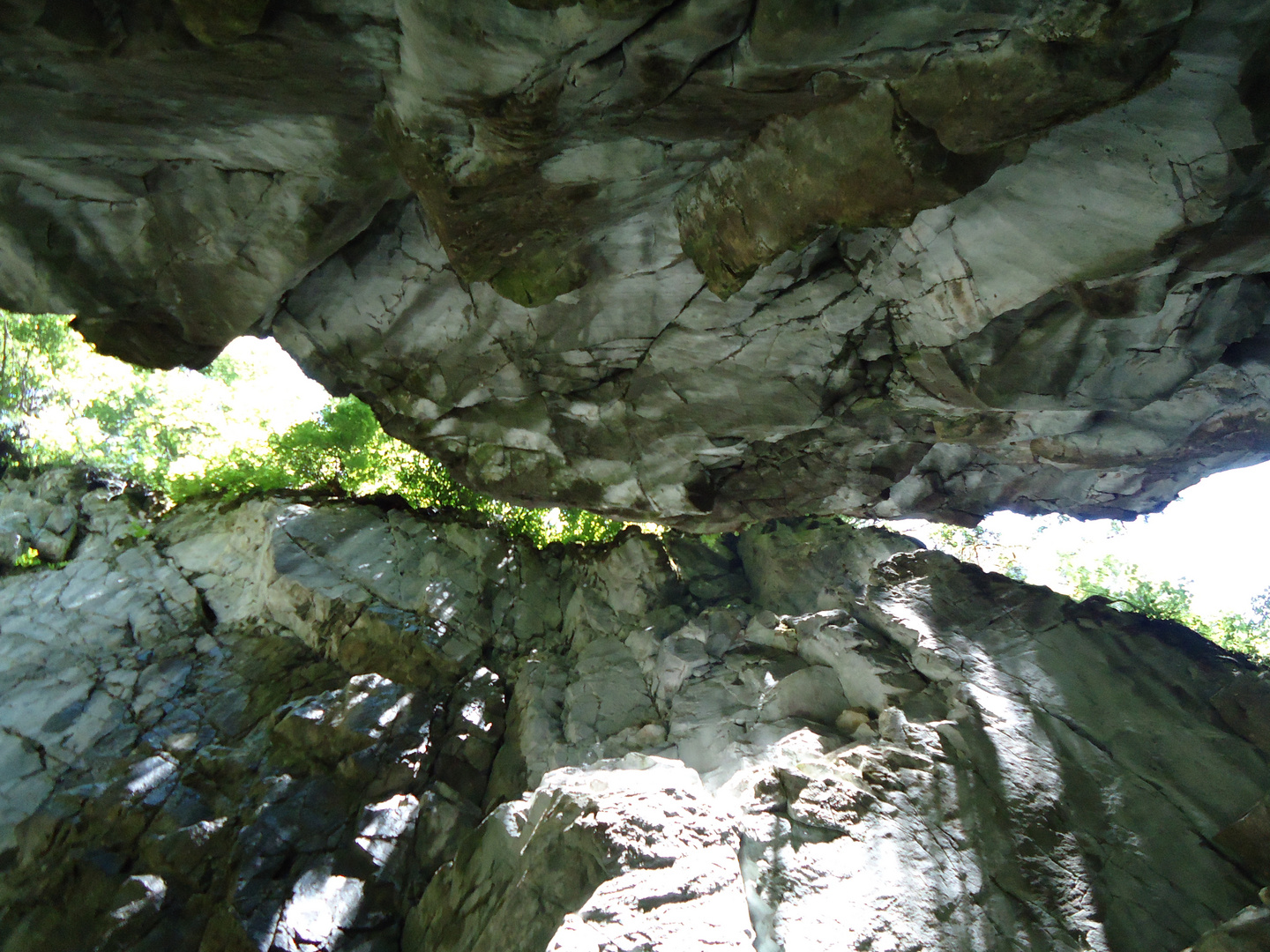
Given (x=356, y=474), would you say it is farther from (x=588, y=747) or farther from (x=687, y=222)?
(x=687, y=222)

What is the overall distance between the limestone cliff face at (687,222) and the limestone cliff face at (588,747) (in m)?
2.53

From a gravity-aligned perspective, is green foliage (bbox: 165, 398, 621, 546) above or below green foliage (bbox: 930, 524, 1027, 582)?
below

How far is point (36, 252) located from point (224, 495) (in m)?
7.12

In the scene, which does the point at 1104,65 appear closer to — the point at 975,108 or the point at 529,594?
the point at 975,108

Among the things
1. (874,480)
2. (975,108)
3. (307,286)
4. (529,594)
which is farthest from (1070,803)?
(307,286)

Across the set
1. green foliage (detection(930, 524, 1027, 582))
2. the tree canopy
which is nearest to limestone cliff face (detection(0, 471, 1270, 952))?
the tree canopy

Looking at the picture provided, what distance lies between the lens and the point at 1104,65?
3.31 meters

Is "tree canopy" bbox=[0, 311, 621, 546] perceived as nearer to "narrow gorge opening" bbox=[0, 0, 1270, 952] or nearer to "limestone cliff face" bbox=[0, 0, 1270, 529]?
"narrow gorge opening" bbox=[0, 0, 1270, 952]

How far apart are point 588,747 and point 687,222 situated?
7125 mm

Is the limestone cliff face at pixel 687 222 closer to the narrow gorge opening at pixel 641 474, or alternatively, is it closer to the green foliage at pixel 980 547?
the narrow gorge opening at pixel 641 474

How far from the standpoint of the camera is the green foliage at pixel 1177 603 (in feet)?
37.5

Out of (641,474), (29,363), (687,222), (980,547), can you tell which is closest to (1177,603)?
(980,547)

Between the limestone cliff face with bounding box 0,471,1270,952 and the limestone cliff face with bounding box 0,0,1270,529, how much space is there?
99.8 inches

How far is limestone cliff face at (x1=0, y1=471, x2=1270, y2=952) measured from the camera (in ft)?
16.7
